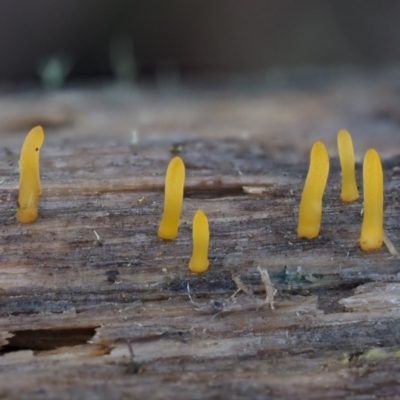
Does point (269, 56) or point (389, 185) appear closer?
point (389, 185)

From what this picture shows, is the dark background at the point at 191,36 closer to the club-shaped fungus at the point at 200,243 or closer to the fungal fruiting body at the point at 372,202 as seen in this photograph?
the club-shaped fungus at the point at 200,243

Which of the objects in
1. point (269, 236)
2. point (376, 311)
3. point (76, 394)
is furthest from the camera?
point (269, 236)

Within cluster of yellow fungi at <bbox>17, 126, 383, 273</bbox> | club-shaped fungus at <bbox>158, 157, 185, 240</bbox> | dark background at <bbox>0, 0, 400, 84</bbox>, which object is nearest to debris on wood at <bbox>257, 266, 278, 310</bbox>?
cluster of yellow fungi at <bbox>17, 126, 383, 273</bbox>

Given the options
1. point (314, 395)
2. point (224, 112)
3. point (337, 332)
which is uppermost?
point (224, 112)

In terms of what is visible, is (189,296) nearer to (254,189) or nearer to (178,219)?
(178,219)

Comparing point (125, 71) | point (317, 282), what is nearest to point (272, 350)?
point (317, 282)

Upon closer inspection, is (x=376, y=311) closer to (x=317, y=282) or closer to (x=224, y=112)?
(x=317, y=282)

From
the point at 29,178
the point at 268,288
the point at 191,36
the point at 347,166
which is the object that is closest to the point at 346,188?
the point at 347,166
